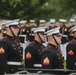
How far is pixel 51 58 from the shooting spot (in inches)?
325

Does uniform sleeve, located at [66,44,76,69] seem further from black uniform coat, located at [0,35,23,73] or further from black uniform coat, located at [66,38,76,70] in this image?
black uniform coat, located at [0,35,23,73]

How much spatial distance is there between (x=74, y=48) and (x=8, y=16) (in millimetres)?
18825

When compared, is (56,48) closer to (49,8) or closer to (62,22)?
(62,22)

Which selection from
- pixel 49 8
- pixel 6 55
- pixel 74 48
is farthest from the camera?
pixel 49 8

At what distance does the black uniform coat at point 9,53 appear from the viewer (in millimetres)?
8695

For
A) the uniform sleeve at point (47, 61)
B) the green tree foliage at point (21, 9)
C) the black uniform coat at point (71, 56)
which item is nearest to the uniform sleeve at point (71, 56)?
the black uniform coat at point (71, 56)

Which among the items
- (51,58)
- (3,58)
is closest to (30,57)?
(3,58)

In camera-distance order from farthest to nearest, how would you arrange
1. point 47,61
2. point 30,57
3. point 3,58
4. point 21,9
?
point 21,9 → point 30,57 → point 3,58 → point 47,61

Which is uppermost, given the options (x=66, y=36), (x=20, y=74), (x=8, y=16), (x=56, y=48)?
(x=8, y=16)

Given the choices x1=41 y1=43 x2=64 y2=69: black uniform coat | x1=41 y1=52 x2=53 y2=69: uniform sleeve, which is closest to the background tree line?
x1=41 y1=43 x2=64 y2=69: black uniform coat

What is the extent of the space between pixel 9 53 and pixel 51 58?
1022mm

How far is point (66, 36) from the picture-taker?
19984 millimetres

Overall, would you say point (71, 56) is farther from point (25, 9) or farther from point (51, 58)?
point (25, 9)

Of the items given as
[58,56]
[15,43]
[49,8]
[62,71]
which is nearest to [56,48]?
[58,56]
